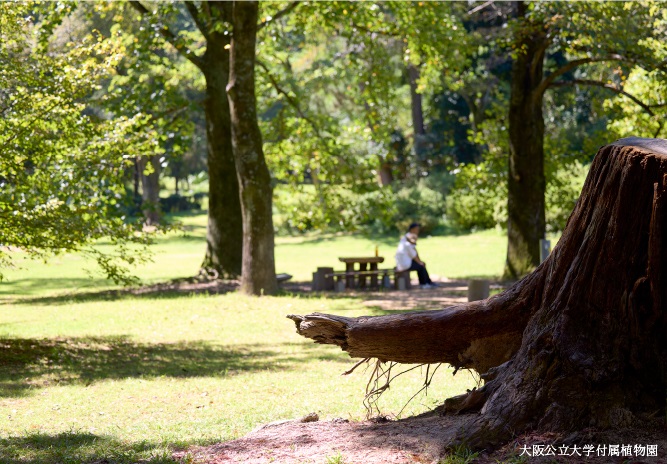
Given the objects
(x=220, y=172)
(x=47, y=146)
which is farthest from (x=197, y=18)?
(x=47, y=146)

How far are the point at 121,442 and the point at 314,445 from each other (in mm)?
2073

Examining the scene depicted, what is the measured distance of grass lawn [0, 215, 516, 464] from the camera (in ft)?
25.2

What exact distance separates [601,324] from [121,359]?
839cm

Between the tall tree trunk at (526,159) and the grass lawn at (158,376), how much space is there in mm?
5127

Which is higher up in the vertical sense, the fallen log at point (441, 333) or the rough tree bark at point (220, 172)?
the rough tree bark at point (220, 172)

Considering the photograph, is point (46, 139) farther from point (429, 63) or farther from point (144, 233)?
point (429, 63)

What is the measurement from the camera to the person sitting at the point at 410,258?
20672mm

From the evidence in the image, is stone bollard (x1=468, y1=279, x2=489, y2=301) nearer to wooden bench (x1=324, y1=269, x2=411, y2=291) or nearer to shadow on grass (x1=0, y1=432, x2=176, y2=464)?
wooden bench (x1=324, y1=269, x2=411, y2=291)

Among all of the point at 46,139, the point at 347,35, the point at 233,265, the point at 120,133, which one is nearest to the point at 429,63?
the point at 347,35

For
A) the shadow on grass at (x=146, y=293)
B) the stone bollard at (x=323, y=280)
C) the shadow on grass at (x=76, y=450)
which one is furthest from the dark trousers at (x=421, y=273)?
the shadow on grass at (x=76, y=450)

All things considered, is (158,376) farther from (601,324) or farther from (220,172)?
(220,172)

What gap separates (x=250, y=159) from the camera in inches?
741

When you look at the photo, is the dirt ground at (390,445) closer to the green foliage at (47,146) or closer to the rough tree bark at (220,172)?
the green foliage at (47,146)

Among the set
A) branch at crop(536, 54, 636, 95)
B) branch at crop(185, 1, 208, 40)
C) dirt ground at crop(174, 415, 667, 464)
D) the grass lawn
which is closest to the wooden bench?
the grass lawn
